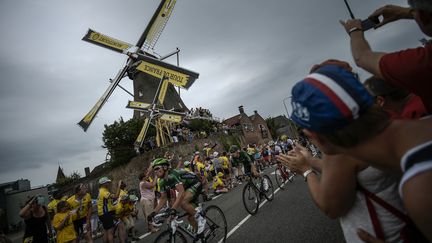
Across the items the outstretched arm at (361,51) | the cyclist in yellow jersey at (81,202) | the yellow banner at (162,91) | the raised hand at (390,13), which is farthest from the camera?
the yellow banner at (162,91)

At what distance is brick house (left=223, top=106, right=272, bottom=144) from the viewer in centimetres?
4522

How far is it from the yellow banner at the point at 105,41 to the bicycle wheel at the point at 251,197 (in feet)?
84.8

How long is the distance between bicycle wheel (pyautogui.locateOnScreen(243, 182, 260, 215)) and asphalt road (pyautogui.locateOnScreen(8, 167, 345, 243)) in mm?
221

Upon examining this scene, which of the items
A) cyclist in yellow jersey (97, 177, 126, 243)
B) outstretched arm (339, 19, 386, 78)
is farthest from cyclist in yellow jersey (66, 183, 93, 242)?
outstretched arm (339, 19, 386, 78)

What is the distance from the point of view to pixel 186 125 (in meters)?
34.5

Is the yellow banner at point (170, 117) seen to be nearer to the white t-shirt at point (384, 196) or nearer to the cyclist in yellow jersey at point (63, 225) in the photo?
the cyclist in yellow jersey at point (63, 225)

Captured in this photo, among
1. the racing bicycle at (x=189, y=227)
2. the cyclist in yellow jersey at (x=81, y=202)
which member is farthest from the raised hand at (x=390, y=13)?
the cyclist in yellow jersey at (x=81, y=202)

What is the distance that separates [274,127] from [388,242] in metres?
59.1

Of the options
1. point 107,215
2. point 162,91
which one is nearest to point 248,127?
point 162,91

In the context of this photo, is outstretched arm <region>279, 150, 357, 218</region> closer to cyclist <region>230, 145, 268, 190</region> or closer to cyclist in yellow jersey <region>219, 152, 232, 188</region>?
cyclist <region>230, 145, 268, 190</region>

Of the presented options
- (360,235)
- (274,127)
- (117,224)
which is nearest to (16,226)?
(117,224)

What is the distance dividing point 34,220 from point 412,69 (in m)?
7.39

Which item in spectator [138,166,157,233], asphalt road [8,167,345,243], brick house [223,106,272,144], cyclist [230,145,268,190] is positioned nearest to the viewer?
asphalt road [8,167,345,243]

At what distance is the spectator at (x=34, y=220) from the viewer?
576 cm
